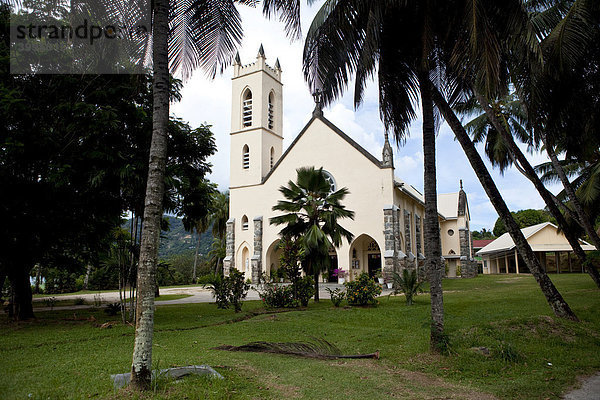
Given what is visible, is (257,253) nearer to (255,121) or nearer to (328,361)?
(255,121)

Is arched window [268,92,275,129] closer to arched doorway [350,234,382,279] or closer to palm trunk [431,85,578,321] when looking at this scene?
arched doorway [350,234,382,279]

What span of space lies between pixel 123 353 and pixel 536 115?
38.8ft

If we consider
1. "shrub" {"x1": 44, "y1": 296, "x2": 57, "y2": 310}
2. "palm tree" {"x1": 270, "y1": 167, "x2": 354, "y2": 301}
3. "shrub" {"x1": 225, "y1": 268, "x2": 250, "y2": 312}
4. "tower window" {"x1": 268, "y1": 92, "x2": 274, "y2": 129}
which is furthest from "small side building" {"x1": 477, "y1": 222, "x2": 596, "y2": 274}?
"shrub" {"x1": 44, "y1": 296, "x2": 57, "y2": 310}

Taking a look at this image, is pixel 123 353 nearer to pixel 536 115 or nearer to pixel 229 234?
pixel 536 115

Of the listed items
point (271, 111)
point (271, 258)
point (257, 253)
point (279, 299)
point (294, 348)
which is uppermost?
point (271, 111)

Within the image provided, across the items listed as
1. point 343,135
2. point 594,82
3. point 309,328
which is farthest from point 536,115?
point 343,135

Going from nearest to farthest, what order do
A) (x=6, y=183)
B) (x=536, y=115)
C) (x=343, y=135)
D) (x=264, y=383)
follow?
(x=264, y=383)
(x=6, y=183)
(x=536, y=115)
(x=343, y=135)

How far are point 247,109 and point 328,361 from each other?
29438mm

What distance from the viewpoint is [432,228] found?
307 inches

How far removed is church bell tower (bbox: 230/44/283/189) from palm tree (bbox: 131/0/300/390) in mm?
24109

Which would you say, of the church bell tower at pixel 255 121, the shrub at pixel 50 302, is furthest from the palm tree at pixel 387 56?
the church bell tower at pixel 255 121

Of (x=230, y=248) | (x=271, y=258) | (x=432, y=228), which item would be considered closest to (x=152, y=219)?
(x=432, y=228)

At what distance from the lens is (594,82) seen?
10.6 metres

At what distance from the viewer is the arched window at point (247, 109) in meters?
33.9
